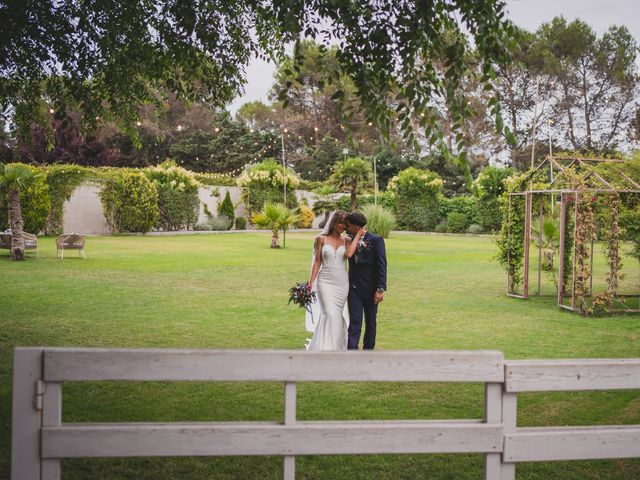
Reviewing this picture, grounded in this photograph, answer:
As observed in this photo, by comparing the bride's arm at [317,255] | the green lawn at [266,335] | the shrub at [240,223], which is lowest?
the green lawn at [266,335]

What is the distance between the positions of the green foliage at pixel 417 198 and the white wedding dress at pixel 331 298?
102ft

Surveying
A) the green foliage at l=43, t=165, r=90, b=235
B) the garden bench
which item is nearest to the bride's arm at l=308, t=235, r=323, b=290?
the garden bench

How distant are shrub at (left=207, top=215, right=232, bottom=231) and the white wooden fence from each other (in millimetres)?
32498

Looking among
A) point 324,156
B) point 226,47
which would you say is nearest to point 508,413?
point 226,47

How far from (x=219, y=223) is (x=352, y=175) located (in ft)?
26.2

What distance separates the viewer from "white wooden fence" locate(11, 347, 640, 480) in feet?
9.11

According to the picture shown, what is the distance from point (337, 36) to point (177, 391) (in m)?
3.69

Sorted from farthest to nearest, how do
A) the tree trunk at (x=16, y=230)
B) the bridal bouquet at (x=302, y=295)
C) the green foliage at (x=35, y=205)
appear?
the green foliage at (x=35, y=205) → the tree trunk at (x=16, y=230) → the bridal bouquet at (x=302, y=295)

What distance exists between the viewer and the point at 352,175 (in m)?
36.8

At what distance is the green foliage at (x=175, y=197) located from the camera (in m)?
32.7

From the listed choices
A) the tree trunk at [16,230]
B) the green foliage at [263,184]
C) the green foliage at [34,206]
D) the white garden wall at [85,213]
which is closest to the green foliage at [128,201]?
the white garden wall at [85,213]

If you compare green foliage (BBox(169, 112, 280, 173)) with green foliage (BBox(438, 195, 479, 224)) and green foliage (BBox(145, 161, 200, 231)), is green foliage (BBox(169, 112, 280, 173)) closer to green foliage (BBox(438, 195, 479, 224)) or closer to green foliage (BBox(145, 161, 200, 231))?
green foliage (BBox(145, 161, 200, 231))

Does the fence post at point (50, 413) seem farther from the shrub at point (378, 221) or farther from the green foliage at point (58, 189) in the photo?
the shrub at point (378, 221)

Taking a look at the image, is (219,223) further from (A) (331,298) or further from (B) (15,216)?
(A) (331,298)
